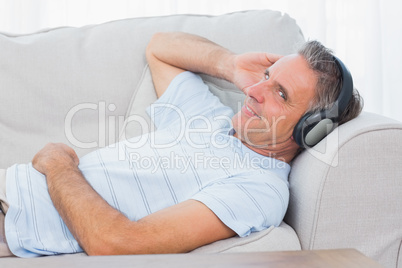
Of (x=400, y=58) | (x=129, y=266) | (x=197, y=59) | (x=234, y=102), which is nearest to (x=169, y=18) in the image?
(x=197, y=59)

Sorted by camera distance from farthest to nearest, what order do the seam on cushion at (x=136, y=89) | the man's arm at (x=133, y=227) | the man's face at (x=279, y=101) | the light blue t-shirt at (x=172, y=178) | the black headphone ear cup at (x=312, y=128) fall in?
the seam on cushion at (x=136, y=89), the man's face at (x=279, y=101), the black headphone ear cup at (x=312, y=128), the light blue t-shirt at (x=172, y=178), the man's arm at (x=133, y=227)

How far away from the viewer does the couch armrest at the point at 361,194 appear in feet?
3.33

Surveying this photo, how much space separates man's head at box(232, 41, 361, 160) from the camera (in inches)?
48.6

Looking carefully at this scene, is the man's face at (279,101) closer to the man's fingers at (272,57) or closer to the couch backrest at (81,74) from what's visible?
the man's fingers at (272,57)

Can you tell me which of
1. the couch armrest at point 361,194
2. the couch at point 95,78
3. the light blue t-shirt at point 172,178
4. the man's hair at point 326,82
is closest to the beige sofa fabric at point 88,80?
the couch at point 95,78

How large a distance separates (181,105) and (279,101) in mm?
336

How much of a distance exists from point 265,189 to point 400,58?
1586 mm

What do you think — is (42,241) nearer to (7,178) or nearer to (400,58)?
(7,178)

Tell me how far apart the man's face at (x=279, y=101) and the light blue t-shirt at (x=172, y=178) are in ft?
0.21

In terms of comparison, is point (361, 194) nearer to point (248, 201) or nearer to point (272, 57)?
point (248, 201)

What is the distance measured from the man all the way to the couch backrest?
0.08 m

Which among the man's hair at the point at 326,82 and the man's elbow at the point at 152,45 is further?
the man's elbow at the point at 152,45

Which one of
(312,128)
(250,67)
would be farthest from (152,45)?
(312,128)

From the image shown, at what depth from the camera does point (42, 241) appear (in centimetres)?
104
